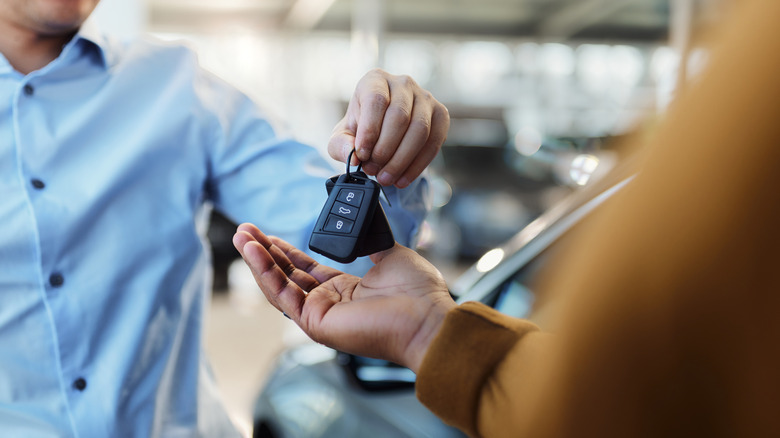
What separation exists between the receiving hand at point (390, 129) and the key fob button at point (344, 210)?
0.07m

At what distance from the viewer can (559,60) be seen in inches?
42.8

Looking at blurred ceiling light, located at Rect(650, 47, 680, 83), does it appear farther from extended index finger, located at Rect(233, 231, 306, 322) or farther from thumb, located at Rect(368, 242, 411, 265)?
extended index finger, located at Rect(233, 231, 306, 322)

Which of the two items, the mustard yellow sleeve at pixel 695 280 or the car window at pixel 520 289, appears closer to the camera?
the mustard yellow sleeve at pixel 695 280

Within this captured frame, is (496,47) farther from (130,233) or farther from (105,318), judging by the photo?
(105,318)

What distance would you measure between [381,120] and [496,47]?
0.83m

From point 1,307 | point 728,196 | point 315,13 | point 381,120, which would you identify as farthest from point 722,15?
point 315,13

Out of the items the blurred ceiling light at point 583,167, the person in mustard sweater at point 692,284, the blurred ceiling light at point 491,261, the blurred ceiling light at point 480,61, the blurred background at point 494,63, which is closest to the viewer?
the person in mustard sweater at point 692,284

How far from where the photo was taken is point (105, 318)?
1.08m

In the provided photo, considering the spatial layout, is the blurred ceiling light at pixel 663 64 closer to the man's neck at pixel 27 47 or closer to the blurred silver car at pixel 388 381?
the blurred silver car at pixel 388 381

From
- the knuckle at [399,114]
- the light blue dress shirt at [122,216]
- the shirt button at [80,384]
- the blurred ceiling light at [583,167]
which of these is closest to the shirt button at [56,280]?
the light blue dress shirt at [122,216]

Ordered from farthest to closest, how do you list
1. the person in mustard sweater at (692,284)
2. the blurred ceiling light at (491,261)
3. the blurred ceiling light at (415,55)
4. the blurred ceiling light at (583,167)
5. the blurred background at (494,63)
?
1. the blurred ceiling light at (491,261)
2. the blurred ceiling light at (415,55)
3. the blurred ceiling light at (583,167)
4. the blurred background at (494,63)
5. the person in mustard sweater at (692,284)

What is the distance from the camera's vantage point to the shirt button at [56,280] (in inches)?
40.2

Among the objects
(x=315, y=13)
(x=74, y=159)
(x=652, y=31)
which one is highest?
(x=315, y=13)

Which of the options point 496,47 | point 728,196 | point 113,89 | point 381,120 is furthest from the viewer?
point 496,47
